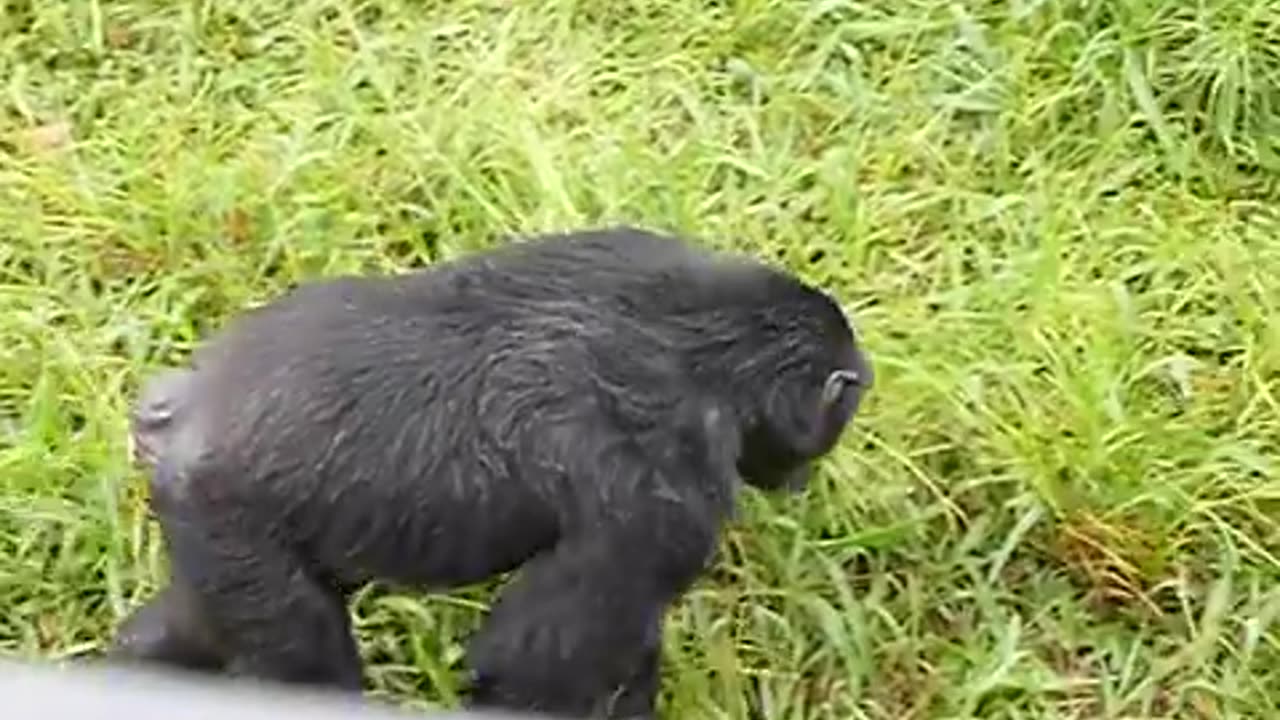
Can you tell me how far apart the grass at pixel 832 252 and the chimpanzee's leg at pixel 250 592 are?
25 centimetres

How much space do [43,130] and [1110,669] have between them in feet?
5.61

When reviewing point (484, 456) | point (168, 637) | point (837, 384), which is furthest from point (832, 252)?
point (168, 637)

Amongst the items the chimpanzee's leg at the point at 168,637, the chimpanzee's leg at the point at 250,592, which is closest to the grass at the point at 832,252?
the chimpanzee's leg at the point at 168,637

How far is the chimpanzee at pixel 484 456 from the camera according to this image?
2.22 metres

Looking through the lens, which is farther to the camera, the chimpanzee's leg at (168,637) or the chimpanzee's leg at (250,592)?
the chimpanzee's leg at (168,637)

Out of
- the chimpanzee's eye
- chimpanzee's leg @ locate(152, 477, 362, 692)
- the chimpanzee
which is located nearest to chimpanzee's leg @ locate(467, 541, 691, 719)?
the chimpanzee

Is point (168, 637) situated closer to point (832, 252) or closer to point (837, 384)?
→ point (837, 384)

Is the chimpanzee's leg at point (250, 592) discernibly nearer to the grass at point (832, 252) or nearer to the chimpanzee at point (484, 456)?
the chimpanzee at point (484, 456)

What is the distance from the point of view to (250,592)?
225 centimetres

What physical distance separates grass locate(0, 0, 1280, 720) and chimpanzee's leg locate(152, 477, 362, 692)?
9.7 inches

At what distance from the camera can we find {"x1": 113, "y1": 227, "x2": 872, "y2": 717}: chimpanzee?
2223mm

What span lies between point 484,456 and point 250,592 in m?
0.27

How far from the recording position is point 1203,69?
331 cm

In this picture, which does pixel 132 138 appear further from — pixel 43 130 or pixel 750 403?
pixel 750 403
